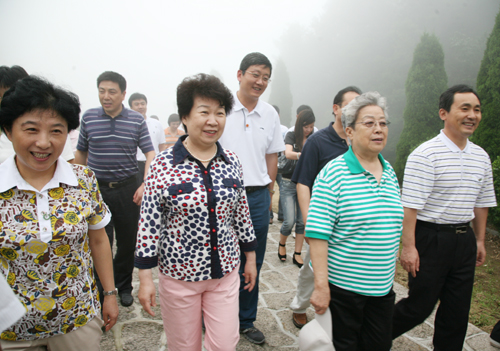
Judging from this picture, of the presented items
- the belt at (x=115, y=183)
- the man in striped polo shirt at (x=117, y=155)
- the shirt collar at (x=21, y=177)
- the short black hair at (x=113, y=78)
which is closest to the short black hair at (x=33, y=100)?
the shirt collar at (x=21, y=177)

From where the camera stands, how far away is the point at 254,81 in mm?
2898

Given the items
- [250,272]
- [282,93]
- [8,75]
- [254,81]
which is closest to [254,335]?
[250,272]

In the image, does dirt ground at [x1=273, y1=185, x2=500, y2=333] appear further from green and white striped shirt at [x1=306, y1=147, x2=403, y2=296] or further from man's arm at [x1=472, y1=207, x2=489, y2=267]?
green and white striped shirt at [x1=306, y1=147, x2=403, y2=296]

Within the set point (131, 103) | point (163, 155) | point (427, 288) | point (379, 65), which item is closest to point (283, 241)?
point (427, 288)

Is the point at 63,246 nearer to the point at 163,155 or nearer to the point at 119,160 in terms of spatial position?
the point at 163,155

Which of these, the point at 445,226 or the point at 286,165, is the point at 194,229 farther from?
the point at 286,165

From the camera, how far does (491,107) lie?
7910mm

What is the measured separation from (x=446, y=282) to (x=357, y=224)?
134 centimetres

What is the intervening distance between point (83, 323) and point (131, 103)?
6.14 m

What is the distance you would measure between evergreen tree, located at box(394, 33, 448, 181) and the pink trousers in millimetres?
11886

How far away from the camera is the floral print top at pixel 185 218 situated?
186 centimetres

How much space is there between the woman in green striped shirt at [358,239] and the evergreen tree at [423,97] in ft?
37.2

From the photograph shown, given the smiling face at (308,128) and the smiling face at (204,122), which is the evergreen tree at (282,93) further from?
the smiling face at (204,122)

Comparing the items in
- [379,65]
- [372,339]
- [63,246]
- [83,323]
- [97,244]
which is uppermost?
[379,65]
